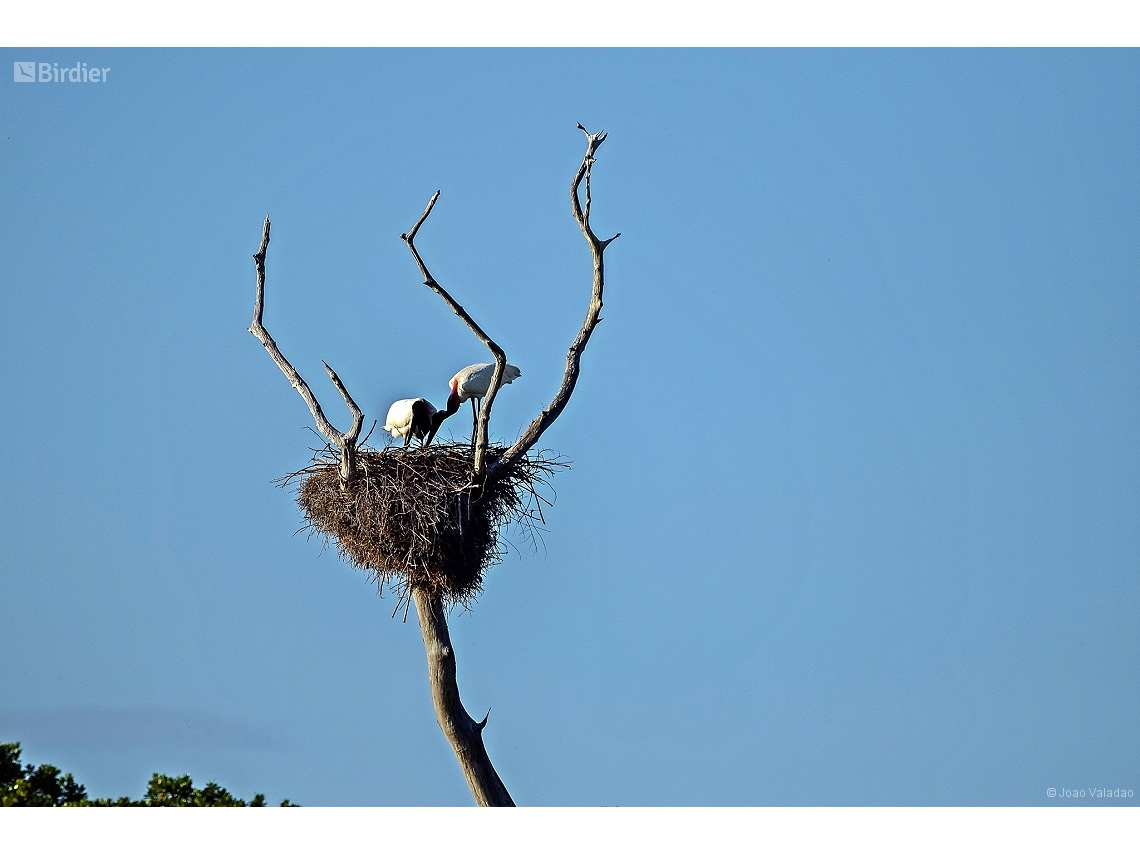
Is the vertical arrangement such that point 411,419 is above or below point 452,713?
above

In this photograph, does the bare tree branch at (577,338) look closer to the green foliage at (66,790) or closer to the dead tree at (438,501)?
the dead tree at (438,501)

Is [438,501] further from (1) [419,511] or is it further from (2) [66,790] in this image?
(2) [66,790]

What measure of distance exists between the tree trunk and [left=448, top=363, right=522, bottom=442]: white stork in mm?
2031

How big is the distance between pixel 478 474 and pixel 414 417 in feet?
5.47

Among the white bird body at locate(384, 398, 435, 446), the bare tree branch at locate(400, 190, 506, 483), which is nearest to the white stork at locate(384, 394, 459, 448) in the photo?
the white bird body at locate(384, 398, 435, 446)

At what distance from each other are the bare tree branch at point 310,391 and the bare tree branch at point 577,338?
101 centimetres

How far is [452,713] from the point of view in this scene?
11008mm

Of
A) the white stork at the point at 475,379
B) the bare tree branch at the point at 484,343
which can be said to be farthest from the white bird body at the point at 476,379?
the bare tree branch at the point at 484,343

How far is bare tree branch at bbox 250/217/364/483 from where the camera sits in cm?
1030

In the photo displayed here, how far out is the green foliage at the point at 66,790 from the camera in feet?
37.4

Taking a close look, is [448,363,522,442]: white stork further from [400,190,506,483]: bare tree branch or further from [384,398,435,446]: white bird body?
[400,190,506,483]: bare tree branch

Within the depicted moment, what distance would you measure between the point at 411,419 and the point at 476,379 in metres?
0.82

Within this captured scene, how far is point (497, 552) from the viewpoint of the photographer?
10914 millimetres

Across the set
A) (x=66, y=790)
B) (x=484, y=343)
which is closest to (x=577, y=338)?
(x=484, y=343)
